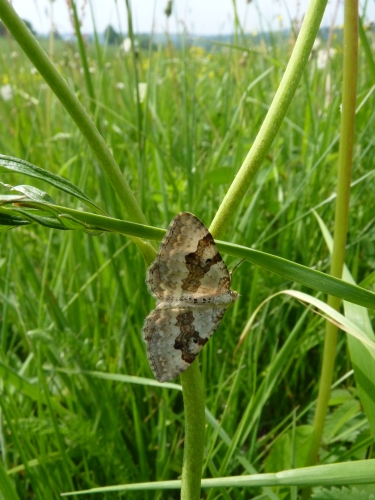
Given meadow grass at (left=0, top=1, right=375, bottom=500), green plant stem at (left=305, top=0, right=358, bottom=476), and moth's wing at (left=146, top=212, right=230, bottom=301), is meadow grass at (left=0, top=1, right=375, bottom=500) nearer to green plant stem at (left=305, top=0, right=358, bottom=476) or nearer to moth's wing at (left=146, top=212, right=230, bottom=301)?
green plant stem at (left=305, top=0, right=358, bottom=476)

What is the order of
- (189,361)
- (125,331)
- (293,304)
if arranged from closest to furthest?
(189,361), (125,331), (293,304)

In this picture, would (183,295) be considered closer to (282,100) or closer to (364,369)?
(282,100)

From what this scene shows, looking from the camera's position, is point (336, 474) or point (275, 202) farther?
point (275, 202)

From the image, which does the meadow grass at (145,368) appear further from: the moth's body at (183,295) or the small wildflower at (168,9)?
the small wildflower at (168,9)

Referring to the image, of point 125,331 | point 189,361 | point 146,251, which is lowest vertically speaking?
point 125,331

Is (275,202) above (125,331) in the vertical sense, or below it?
above

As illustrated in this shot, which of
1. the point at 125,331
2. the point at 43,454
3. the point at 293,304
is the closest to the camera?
the point at 43,454

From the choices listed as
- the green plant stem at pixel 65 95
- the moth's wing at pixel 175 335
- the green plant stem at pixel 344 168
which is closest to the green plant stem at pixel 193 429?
the moth's wing at pixel 175 335

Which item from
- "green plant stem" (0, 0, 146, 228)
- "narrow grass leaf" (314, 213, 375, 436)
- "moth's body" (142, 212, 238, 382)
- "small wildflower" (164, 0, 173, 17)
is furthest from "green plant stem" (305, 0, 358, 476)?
"small wildflower" (164, 0, 173, 17)

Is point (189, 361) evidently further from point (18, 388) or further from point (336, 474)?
point (18, 388)

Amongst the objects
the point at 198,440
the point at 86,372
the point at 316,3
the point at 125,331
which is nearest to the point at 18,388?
the point at 86,372
